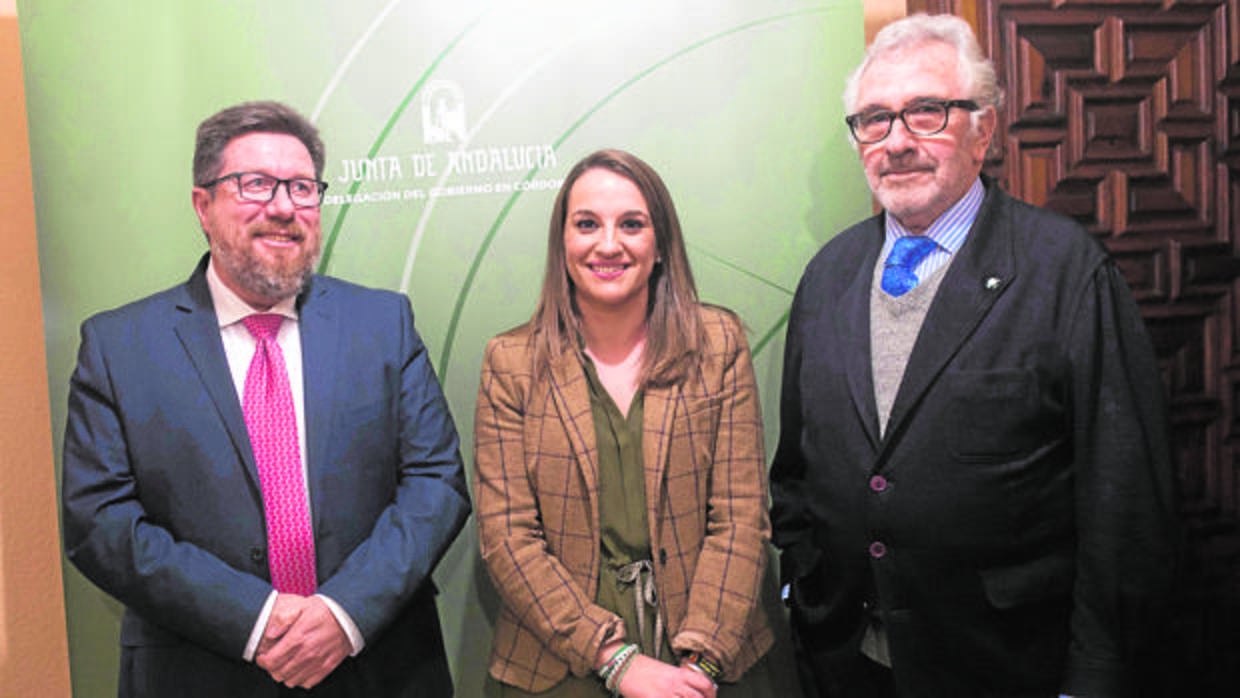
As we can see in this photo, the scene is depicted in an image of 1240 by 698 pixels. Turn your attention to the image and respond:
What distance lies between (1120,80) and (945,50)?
779 millimetres

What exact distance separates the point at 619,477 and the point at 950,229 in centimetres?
94

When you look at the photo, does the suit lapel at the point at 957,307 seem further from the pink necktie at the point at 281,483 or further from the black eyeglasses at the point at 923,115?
the pink necktie at the point at 281,483

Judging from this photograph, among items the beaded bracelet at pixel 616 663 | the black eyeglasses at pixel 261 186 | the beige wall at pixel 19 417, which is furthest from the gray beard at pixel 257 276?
the beaded bracelet at pixel 616 663

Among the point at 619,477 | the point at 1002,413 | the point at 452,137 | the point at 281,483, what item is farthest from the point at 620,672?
the point at 452,137

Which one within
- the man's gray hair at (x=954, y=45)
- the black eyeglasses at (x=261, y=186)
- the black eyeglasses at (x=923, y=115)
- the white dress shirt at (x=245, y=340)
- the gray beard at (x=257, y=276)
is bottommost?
the white dress shirt at (x=245, y=340)

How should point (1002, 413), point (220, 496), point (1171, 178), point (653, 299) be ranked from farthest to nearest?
point (1171, 178) < point (653, 299) < point (220, 496) < point (1002, 413)

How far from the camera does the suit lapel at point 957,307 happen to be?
6.31 ft

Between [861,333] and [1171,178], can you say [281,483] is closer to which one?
[861,333]

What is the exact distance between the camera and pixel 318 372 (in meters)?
2.12

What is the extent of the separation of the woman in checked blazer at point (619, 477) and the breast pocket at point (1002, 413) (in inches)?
21.0

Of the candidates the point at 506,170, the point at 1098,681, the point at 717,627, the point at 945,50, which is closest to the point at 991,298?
the point at 945,50

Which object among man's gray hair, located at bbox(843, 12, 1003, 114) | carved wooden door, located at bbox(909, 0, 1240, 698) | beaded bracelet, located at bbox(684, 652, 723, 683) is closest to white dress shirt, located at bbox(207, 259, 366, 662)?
beaded bracelet, located at bbox(684, 652, 723, 683)

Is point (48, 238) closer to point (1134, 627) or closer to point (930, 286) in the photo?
point (930, 286)

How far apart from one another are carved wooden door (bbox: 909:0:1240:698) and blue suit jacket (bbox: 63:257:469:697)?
1.74 metres
